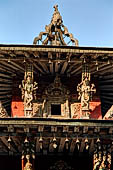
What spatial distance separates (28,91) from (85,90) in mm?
2115

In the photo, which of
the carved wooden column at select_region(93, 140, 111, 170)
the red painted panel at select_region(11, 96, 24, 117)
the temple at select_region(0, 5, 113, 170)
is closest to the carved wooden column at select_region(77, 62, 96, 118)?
the temple at select_region(0, 5, 113, 170)

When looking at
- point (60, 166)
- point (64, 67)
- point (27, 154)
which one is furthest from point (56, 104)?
point (27, 154)

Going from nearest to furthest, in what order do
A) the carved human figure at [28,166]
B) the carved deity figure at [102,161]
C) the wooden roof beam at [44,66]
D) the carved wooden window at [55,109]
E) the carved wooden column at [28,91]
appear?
the carved human figure at [28,166] → the carved deity figure at [102,161] → the carved wooden column at [28,91] → the wooden roof beam at [44,66] → the carved wooden window at [55,109]

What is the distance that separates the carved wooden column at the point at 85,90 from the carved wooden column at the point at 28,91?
172 cm

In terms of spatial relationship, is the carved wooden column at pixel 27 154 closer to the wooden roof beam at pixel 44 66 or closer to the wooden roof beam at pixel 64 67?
the wooden roof beam at pixel 44 66

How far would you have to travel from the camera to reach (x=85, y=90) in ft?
54.7

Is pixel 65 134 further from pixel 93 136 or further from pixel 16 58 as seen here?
pixel 16 58

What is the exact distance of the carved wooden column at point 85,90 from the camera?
1625 centimetres

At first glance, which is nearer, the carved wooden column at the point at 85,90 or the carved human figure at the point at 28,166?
the carved human figure at the point at 28,166

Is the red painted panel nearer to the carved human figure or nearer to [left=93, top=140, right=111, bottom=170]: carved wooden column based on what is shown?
the carved human figure

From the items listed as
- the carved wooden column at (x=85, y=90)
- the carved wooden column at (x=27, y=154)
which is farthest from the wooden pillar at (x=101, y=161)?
the carved wooden column at (x=27, y=154)

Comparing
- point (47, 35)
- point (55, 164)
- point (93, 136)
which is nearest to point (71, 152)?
point (55, 164)

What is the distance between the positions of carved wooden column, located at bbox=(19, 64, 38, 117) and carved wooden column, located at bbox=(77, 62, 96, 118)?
67.9 inches

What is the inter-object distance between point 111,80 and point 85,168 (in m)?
3.99
